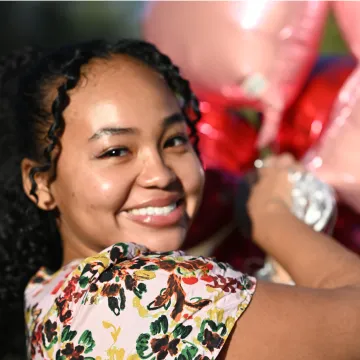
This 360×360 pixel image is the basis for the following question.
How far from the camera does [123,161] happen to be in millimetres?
1347

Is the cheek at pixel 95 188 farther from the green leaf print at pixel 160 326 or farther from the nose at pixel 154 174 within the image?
the green leaf print at pixel 160 326

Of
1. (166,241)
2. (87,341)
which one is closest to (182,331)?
(87,341)

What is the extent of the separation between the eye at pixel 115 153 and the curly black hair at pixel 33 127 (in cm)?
11

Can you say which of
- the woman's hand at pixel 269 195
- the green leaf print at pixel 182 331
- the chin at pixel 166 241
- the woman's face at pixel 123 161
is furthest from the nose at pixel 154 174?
the woman's hand at pixel 269 195

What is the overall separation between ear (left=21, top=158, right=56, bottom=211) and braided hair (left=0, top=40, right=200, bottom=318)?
0.02 meters

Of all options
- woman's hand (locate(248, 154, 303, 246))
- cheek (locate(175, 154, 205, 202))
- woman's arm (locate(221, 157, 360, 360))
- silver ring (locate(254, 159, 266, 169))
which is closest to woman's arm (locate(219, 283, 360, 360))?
woman's arm (locate(221, 157, 360, 360))

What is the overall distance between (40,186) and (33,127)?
0.41 feet

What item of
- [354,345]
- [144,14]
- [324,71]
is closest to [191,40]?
[144,14]

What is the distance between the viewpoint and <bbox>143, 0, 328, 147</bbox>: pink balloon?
6.08ft

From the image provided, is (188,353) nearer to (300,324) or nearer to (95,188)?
(300,324)

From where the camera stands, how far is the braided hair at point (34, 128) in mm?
1408

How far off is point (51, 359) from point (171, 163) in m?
0.45

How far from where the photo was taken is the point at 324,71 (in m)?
2.04

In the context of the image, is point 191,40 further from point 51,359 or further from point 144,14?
point 51,359
